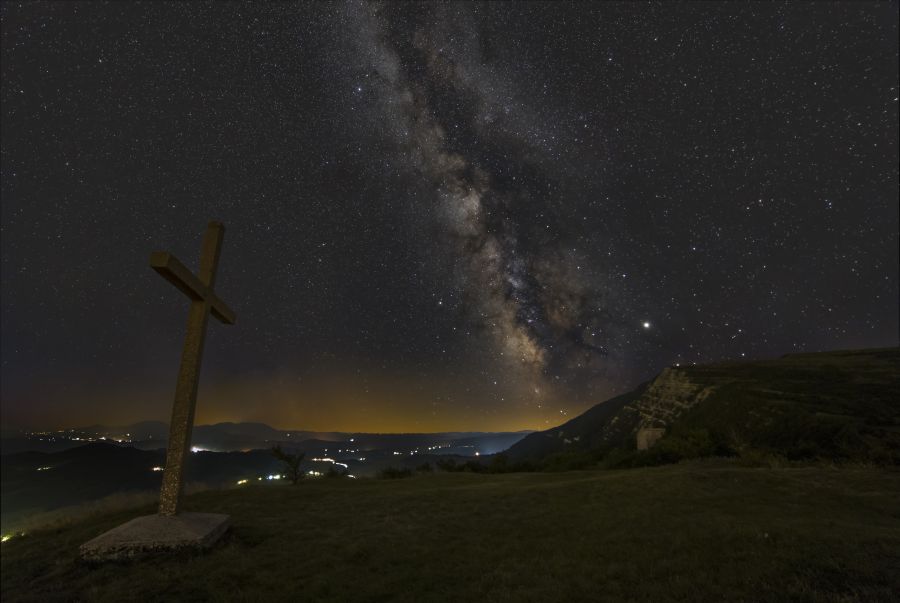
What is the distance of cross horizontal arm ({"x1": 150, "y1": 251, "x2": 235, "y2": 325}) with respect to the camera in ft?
25.8

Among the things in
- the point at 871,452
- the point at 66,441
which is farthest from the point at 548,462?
the point at 66,441

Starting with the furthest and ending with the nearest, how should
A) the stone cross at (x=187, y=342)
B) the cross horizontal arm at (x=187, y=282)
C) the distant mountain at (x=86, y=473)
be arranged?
the distant mountain at (x=86, y=473) → the stone cross at (x=187, y=342) → the cross horizontal arm at (x=187, y=282)

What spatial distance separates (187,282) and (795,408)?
29.6 meters

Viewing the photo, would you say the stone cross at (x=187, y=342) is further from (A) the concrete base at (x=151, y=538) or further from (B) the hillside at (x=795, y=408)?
(B) the hillside at (x=795, y=408)

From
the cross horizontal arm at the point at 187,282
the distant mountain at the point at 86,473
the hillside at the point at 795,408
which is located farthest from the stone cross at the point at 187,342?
the distant mountain at the point at 86,473

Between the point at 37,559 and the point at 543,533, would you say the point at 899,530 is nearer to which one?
the point at 543,533

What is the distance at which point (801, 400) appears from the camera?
79.4 ft

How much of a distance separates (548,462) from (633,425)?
22.1 metres

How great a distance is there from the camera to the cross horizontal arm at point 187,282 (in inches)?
310

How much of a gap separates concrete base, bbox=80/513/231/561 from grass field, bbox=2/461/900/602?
0.79ft

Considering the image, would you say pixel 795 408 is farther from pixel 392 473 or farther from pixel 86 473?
pixel 86 473

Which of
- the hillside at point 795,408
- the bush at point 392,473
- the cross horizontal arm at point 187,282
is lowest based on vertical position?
the bush at point 392,473

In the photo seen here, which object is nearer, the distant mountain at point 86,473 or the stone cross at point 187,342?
the stone cross at point 187,342

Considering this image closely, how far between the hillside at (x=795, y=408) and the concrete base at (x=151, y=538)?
66.9ft
